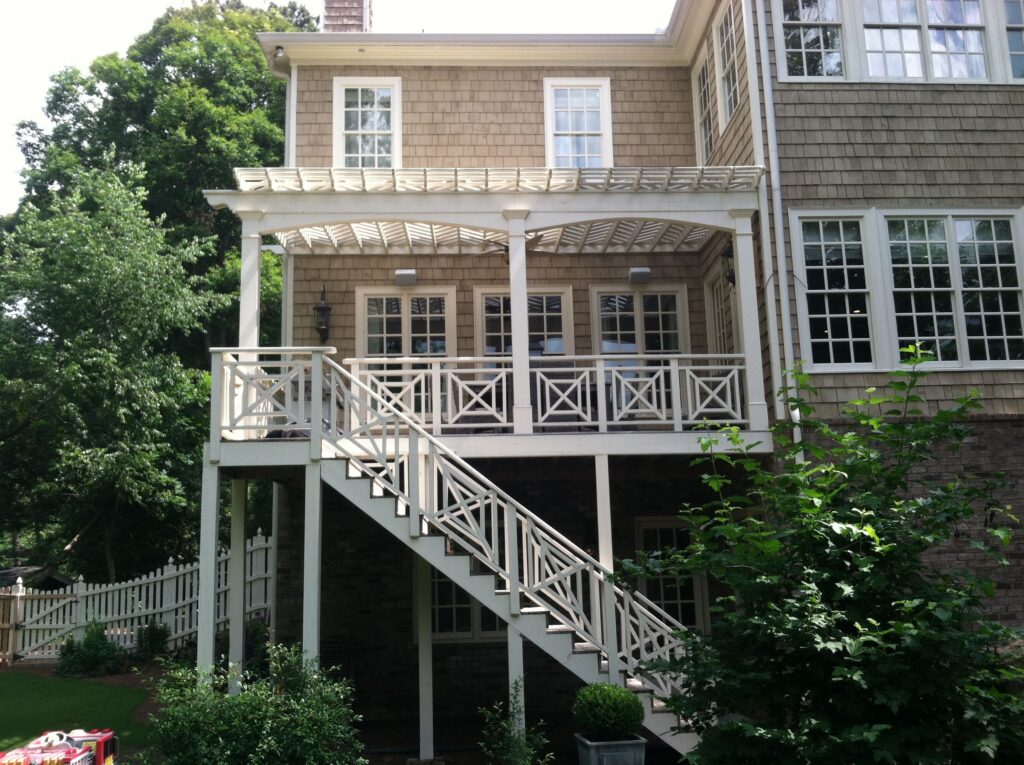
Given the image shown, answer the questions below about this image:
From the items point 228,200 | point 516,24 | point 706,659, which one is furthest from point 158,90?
point 706,659

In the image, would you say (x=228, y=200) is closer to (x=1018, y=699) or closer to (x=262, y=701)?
(x=262, y=701)

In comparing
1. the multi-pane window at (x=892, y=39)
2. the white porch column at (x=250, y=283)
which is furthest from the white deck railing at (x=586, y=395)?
the multi-pane window at (x=892, y=39)

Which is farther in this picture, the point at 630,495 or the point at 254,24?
the point at 254,24

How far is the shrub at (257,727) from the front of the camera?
717 cm

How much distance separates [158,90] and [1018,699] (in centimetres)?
2640

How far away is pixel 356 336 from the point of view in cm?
1302

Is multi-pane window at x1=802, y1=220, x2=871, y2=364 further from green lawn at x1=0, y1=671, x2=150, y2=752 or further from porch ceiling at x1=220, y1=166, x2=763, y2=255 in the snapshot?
green lawn at x1=0, y1=671, x2=150, y2=752

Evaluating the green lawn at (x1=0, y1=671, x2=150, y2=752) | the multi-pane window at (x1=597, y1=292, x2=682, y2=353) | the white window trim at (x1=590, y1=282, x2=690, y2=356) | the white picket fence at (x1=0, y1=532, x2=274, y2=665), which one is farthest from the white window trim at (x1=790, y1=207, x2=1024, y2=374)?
the white picket fence at (x1=0, y1=532, x2=274, y2=665)

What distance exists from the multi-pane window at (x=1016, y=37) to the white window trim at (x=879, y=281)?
1.83 m

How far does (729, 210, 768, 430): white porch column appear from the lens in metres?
10.3

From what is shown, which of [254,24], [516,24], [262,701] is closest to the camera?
[262,701]

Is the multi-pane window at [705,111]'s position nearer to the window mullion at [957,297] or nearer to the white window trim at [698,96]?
the white window trim at [698,96]

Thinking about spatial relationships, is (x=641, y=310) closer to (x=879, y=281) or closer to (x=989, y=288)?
(x=879, y=281)

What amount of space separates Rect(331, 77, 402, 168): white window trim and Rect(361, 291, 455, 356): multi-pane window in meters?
1.95
